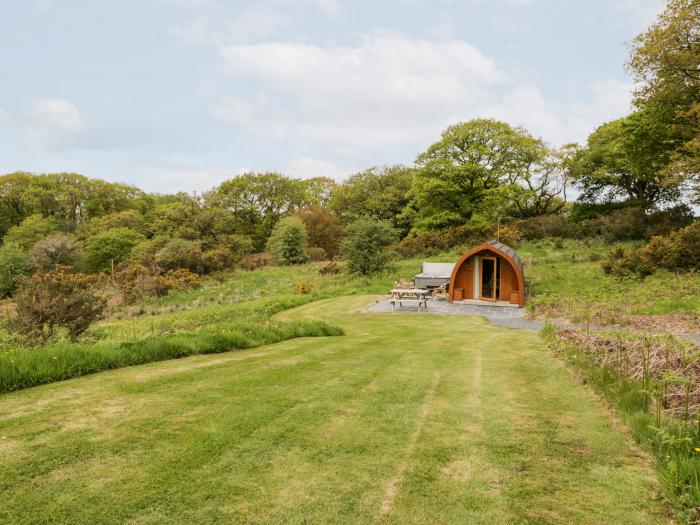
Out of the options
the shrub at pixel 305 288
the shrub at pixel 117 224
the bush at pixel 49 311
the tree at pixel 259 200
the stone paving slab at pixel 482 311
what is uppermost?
the tree at pixel 259 200

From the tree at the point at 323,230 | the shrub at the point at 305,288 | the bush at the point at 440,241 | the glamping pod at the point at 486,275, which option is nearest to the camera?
the glamping pod at the point at 486,275

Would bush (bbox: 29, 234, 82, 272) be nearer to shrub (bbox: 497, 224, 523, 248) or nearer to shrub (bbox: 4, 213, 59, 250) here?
shrub (bbox: 4, 213, 59, 250)

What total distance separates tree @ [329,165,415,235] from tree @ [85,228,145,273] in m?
21.1

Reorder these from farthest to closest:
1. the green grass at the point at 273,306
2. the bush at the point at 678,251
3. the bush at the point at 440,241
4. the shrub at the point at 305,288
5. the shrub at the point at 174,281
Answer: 1. the bush at the point at 440,241
2. the shrub at the point at 174,281
3. the shrub at the point at 305,288
4. the bush at the point at 678,251
5. the green grass at the point at 273,306

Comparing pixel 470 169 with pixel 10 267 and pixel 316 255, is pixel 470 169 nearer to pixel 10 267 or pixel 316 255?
pixel 316 255

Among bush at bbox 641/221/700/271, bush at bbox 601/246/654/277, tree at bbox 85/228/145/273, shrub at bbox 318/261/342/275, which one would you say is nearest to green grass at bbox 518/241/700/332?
bush at bbox 601/246/654/277

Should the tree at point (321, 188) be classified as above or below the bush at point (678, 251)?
above

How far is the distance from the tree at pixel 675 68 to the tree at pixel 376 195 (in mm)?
20780

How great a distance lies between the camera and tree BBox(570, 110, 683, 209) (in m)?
22.5

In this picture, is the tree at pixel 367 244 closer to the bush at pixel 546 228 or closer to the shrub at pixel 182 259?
the shrub at pixel 182 259

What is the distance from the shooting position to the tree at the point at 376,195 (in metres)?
39.2

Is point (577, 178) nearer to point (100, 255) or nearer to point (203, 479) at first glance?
point (203, 479)

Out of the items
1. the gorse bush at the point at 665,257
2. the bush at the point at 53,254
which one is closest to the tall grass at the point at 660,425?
the gorse bush at the point at 665,257

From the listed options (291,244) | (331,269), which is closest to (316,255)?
(291,244)
